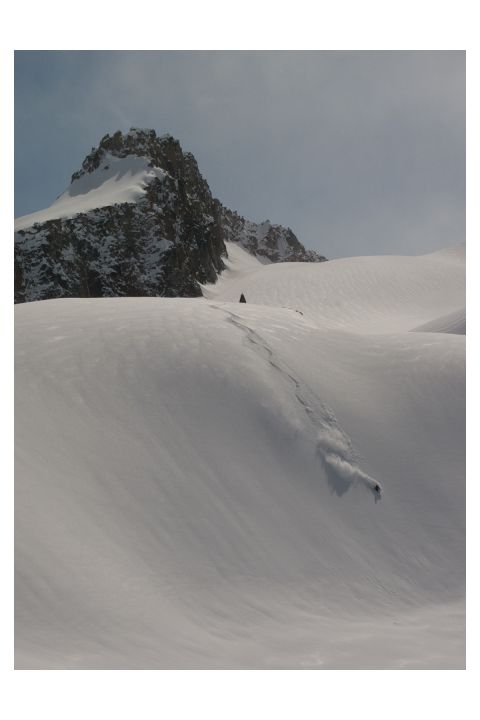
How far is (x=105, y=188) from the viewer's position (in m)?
54.2

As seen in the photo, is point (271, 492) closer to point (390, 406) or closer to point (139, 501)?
point (139, 501)

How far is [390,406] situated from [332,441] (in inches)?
56.4

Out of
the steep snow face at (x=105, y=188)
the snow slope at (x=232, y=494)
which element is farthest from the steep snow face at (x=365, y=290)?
the snow slope at (x=232, y=494)

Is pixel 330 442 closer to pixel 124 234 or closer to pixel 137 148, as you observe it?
pixel 124 234

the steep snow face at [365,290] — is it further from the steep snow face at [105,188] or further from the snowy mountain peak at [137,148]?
the snowy mountain peak at [137,148]

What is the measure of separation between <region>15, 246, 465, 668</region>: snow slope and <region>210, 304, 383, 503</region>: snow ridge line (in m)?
0.02

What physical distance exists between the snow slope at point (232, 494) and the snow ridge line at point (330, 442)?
0.02 meters

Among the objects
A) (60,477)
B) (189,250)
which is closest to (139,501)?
(60,477)

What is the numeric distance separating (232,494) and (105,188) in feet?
177

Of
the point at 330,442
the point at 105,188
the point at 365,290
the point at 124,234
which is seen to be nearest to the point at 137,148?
the point at 105,188

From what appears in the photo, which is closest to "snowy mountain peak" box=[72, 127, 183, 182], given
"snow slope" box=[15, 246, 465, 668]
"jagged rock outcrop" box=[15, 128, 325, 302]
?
Result: "jagged rock outcrop" box=[15, 128, 325, 302]

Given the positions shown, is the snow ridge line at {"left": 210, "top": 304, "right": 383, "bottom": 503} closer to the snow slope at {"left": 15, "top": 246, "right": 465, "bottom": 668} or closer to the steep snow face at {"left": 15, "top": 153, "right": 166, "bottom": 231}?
the snow slope at {"left": 15, "top": 246, "right": 465, "bottom": 668}

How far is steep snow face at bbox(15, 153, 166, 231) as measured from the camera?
46.2 metres

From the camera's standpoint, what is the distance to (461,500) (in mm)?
6496
